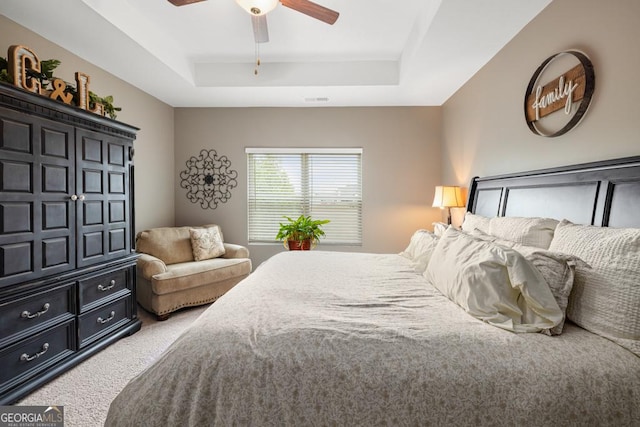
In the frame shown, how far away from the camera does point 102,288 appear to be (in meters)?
2.49

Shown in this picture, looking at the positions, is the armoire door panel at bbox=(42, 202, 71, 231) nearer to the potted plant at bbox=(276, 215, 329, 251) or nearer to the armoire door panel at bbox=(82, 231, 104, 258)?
the armoire door panel at bbox=(82, 231, 104, 258)

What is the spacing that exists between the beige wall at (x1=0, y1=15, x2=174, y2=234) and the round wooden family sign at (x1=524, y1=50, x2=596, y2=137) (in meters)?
3.95

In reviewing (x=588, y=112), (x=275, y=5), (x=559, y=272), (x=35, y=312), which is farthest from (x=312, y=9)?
(x=35, y=312)

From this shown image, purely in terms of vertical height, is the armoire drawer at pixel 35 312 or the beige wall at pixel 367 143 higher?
the beige wall at pixel 367 143

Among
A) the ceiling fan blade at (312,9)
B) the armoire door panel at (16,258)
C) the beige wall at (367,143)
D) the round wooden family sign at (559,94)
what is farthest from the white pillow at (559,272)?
the beige wall at (367,143)

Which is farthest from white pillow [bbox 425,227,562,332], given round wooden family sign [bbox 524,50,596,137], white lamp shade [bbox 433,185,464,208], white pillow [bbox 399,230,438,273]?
white lamp shade [bbox 433,185,464,208]

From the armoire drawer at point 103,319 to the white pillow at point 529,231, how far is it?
3149 mm

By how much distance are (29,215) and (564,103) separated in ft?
11.7

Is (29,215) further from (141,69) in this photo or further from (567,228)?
(567,228)

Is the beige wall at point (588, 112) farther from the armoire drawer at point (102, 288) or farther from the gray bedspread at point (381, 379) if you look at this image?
the armoire drawer at point (102, 288)

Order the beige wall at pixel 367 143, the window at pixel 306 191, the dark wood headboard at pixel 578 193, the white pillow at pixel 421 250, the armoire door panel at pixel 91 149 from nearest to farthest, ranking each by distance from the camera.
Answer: the dark wood headboard at pixel 578 193 → the white pillow at pixel 421 250 → the armoire door panel at pixel 91 149 → the beige wall at pixel 367 143 → the window at pixel 306 191

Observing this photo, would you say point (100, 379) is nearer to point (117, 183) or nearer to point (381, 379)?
point (117, 183)

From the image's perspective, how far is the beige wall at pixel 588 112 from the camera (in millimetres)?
1573

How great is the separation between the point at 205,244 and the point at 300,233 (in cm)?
123
